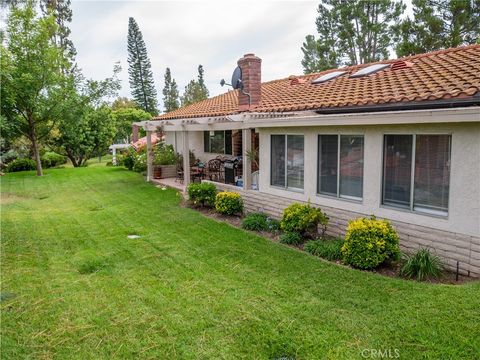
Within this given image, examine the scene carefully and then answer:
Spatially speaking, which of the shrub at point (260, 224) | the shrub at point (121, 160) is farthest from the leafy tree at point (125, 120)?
the shrub at point (260, 224)

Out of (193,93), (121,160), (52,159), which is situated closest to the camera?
(121,160)

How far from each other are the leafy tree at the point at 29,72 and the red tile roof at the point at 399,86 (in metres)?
11.5

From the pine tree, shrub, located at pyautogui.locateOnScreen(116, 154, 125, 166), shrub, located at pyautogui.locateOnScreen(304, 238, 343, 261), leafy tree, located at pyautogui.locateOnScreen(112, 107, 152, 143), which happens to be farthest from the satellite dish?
the pine tree

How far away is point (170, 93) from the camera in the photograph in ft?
183

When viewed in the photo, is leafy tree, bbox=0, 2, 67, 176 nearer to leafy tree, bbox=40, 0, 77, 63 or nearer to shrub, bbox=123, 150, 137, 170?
shrub, bbox=123, 150, 137, 170

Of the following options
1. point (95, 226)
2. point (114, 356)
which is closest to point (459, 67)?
point (114, 356)

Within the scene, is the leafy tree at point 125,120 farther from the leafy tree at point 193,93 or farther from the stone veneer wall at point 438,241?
the stone veneer wall at point 438,241

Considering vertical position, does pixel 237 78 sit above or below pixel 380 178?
above

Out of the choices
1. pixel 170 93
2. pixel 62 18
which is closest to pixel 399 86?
pixel 62 18

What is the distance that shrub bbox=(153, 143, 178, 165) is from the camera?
18.2m

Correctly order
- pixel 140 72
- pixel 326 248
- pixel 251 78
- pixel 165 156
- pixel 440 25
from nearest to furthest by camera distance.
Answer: pixel 326 248 < pixel 251 78 < pixel 165 156 < pixel 440 25 < pixel 140 72

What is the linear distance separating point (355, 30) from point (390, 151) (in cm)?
2143

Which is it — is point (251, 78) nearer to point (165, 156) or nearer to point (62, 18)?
point (165, 156)

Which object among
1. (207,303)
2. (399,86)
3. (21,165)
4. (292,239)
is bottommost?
(207,303)
